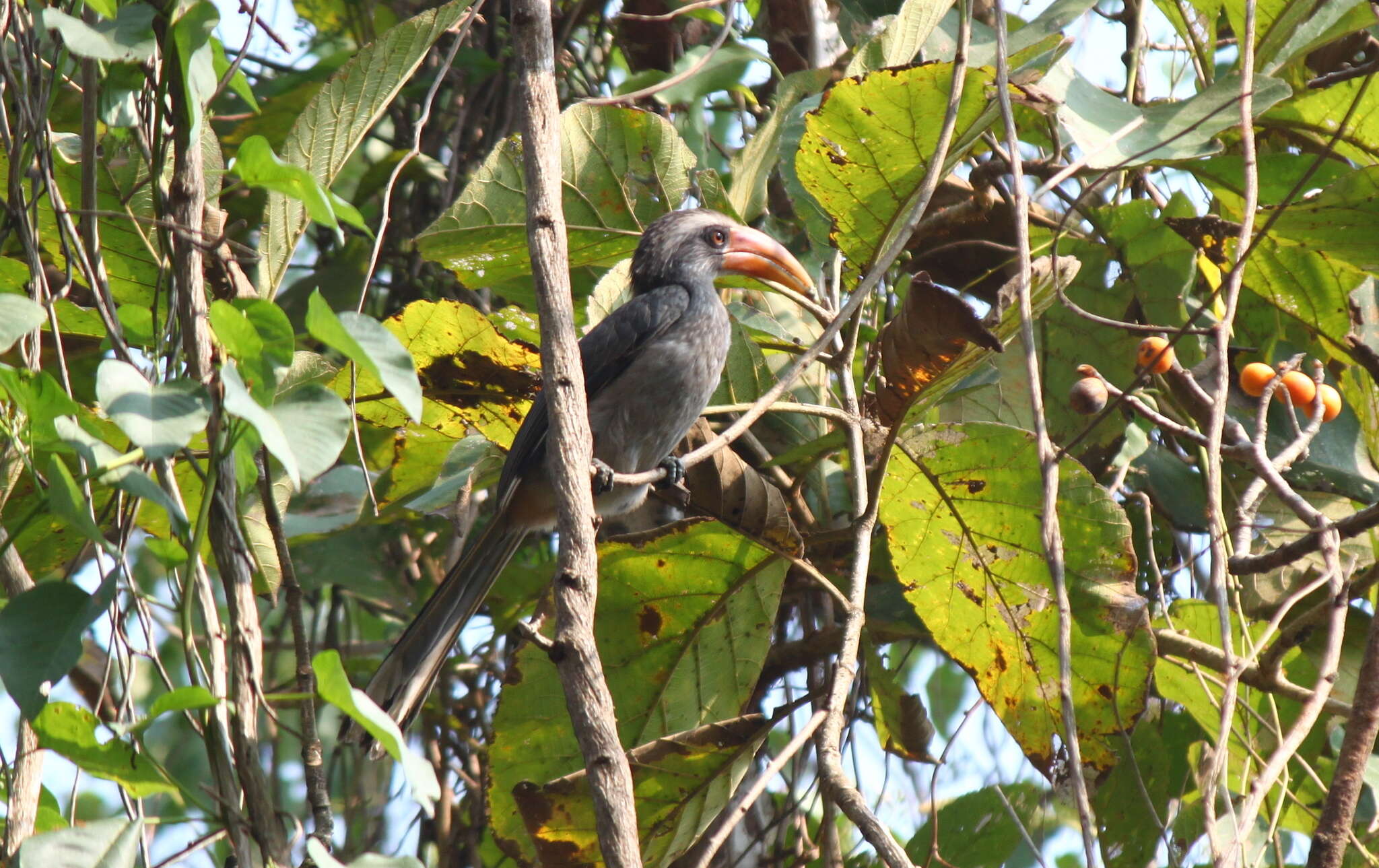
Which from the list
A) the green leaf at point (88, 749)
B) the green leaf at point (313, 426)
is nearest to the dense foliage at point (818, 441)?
the green leaf at point (88, 749)

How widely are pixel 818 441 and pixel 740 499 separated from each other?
213 mm

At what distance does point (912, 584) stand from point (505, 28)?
230 cm

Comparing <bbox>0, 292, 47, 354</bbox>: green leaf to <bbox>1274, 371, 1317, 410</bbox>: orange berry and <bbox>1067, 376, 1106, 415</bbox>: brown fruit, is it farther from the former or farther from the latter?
<bbox>1274, 371, 1317, 410</bbox>: orange berry

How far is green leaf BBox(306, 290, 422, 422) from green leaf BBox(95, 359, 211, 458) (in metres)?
0.18

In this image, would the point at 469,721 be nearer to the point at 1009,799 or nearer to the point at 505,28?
the point at 1009,799

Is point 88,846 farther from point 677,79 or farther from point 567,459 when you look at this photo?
point 677,79

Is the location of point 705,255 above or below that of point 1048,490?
above

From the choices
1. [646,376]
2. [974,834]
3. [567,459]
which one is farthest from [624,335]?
[567,459]

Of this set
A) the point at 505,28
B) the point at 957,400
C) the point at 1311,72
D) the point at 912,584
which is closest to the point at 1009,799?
the point at 912,584

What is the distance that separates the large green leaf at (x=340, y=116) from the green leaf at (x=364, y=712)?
1252 mm

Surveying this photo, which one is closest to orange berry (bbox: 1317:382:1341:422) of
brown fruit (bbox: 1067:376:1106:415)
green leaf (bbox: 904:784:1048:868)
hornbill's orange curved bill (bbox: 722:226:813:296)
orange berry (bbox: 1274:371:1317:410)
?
orange berry (bbox: 1274:371:1317:410)

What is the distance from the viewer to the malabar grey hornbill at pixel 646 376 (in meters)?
3.06

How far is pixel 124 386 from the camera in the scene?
1415 millimetres

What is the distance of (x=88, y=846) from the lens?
4.89 feet
